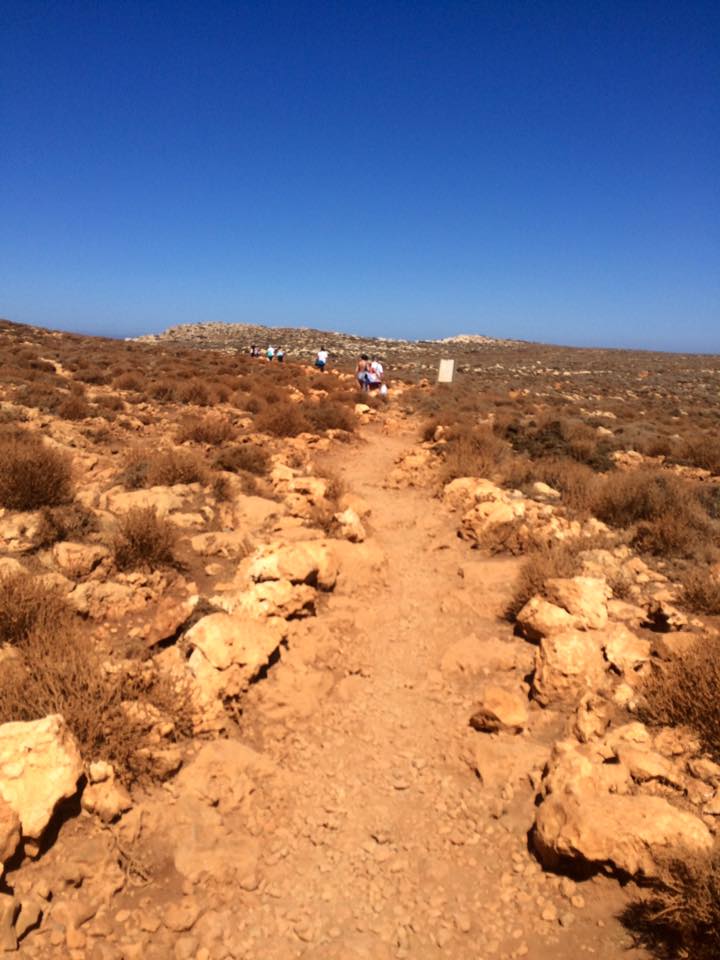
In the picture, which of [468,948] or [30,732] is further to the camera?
[30,732]

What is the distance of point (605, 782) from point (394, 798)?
4.24 feet

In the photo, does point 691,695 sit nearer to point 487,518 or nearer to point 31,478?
point 487,518

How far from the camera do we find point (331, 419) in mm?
12195

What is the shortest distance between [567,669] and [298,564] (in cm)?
256

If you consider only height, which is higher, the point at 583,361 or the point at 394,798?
the point at 583,361

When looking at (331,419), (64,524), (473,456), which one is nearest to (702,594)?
(473,456)

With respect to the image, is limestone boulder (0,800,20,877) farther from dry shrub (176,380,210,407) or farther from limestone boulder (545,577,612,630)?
dry shrub (176,380,210,407)

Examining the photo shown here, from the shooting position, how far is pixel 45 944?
7.64ft

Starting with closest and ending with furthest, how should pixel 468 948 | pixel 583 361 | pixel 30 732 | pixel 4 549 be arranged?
pixel 468 948, pixel 30 732, pixel 4 549, pixel 583 361

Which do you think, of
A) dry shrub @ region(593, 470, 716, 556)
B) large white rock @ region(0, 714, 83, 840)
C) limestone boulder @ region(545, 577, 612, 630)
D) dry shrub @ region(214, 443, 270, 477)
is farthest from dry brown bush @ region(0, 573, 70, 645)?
dry shrub @ region(593, 470, 716, 556)

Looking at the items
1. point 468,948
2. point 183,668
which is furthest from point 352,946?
point 183,668

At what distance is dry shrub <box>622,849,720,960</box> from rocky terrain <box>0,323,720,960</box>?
1 cm

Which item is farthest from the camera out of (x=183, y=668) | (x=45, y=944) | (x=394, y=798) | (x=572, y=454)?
(x=572, y=454)

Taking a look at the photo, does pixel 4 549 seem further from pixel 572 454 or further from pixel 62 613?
pixel 572 454
